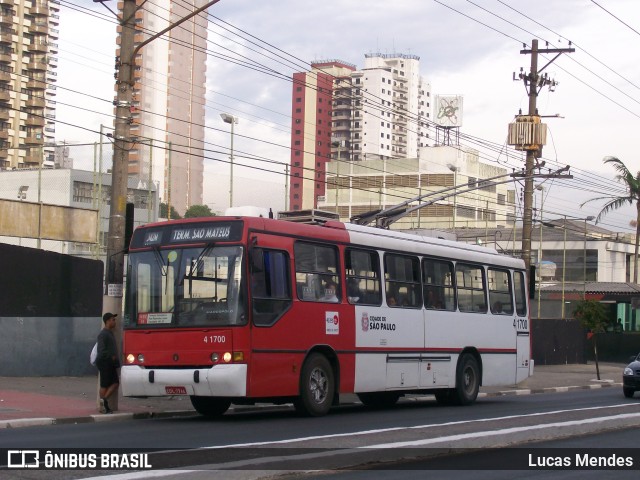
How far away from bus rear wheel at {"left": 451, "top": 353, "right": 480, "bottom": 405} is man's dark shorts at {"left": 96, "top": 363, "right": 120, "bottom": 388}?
723cm

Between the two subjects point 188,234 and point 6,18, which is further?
point 6,18

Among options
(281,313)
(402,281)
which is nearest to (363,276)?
(402,281)

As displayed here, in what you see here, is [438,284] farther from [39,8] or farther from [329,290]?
[39,8]

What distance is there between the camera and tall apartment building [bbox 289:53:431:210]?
162 meters

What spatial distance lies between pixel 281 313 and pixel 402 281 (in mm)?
3716

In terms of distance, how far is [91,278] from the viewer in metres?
A: 25.0

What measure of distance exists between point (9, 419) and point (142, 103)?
124m

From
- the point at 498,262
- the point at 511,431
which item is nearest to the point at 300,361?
the point at 511,431

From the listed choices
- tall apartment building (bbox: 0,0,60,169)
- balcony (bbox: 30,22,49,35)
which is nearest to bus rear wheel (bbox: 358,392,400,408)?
tall apartment building (bbox: 0,0,60,169)

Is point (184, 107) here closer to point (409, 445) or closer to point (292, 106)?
point (292, 106)

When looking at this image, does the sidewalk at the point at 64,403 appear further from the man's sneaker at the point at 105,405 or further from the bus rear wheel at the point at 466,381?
the bus rear wheel at the point at 466,381

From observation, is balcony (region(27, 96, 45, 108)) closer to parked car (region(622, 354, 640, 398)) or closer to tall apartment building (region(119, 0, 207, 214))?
tall apartment building (region(119, 0, 207, 214))

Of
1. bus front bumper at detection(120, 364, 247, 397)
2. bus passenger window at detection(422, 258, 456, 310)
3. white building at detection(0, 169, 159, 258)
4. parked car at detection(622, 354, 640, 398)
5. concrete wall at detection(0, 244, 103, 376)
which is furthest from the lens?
white building at detection(0, 169, 159, 258)

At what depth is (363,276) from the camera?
1819 centimetres
